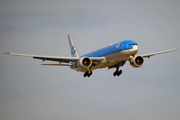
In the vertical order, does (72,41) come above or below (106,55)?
above

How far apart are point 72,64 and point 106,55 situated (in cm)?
886

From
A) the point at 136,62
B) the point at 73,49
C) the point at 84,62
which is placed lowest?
the point at 136,62

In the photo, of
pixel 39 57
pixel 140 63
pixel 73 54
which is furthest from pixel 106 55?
pixel 73 54

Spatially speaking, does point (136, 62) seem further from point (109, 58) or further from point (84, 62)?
point (84, 62)

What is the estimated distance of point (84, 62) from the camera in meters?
59.2

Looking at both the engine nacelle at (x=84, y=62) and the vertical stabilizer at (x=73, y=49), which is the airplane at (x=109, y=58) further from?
the vertical stabilizer at (x=73, y=49)

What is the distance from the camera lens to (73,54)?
76125mm

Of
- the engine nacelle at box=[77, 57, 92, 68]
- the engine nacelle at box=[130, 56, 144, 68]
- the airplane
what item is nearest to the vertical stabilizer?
the airplane

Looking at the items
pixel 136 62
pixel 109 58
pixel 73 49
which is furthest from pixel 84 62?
pixel 73 49

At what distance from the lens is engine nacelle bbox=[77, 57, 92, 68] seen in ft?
190

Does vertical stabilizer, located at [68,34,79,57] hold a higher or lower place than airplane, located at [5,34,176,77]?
higher

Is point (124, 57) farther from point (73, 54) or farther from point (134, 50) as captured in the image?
point (73, 54)

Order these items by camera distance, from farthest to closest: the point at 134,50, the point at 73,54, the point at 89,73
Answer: the point at 73,54
the point at 89,73
the point at 134,50

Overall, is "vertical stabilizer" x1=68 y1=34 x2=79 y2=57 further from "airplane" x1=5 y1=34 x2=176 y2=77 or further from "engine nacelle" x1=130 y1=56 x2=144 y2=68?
"engine nacelle" x1=130 y1=56 x2=144 y2=68
